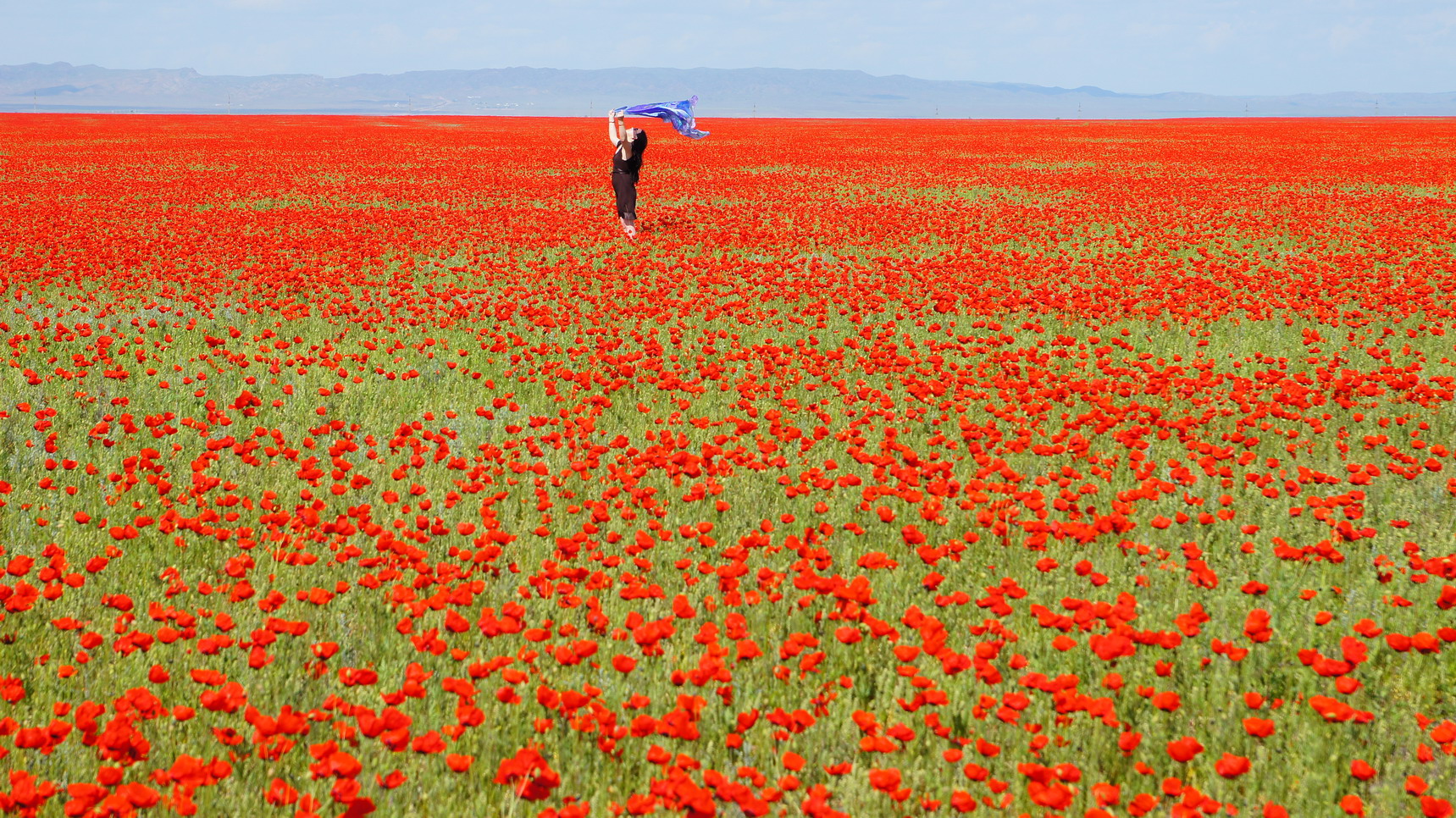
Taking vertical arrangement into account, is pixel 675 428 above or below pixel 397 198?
below

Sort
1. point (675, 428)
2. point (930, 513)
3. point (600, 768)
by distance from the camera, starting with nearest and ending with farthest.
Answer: point (600, 768) < point (930, 513) < point (675, 428)

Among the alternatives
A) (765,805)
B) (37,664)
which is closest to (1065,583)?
(765,805)

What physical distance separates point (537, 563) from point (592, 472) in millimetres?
1373

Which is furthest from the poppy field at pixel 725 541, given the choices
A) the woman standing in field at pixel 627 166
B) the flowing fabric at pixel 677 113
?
the flowing fabric at pixel 677 113

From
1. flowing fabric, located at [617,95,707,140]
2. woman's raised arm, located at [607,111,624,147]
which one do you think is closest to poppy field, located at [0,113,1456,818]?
woman's raised arm, located at [607,111,624,147]

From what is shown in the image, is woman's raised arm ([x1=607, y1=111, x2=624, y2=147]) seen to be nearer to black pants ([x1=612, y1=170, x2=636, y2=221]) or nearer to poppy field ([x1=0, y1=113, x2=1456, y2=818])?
black pants ([x1=612, y1=170, x2=636, y2=221])

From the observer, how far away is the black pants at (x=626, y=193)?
17.2 m

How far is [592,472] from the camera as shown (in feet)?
21.3

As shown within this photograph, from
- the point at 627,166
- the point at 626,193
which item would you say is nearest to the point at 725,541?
the point at 626,193

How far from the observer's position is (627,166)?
17.2m

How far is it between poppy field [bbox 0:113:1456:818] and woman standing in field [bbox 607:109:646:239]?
330 centimetres

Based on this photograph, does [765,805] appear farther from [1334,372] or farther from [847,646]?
[1334,372]

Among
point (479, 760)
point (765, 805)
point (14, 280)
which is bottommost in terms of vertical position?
point (479, 760)

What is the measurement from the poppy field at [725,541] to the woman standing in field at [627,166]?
330 centimetres
